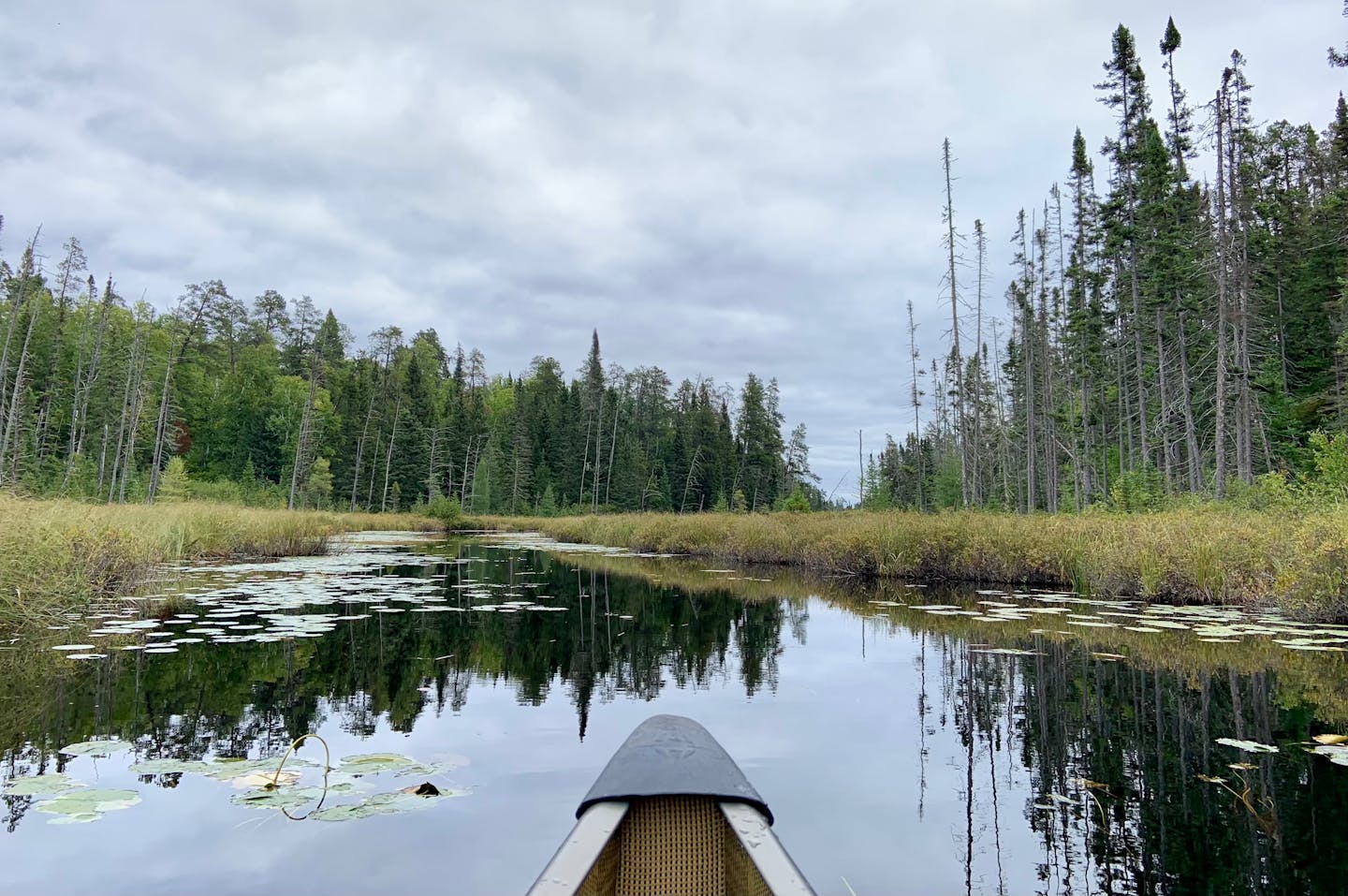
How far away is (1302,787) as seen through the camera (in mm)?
3260

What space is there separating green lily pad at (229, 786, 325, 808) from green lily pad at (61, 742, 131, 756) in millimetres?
1163

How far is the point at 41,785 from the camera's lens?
3.19m

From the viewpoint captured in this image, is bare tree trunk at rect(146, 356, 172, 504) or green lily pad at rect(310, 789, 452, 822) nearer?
green lily pad at rect(310, 789, 452, 822)

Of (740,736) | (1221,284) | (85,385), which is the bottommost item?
(740,736)

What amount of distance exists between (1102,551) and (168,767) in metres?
11.3

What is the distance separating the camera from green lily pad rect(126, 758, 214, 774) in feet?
11.4

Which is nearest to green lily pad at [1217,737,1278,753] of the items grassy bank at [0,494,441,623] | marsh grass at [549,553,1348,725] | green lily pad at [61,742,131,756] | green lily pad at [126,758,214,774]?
marsh grass at [549,553,1348,725]

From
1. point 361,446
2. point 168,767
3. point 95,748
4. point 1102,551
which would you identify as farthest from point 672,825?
point 361,446

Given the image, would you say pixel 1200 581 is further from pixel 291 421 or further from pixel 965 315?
pixel 291 421

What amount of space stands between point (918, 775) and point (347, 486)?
52.9 m

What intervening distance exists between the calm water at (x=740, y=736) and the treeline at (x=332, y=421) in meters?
31.5

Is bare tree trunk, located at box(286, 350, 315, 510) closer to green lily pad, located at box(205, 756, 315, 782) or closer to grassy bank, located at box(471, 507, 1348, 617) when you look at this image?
grassy bank, located at box(471, 507, 1348, 617)

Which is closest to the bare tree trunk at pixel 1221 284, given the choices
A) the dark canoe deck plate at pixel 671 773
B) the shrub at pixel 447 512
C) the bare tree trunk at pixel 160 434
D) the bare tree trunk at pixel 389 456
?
the dark canoe deck plate at pixel 671 773

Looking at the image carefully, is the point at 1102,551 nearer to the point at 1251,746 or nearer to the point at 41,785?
the point at 1251,746
